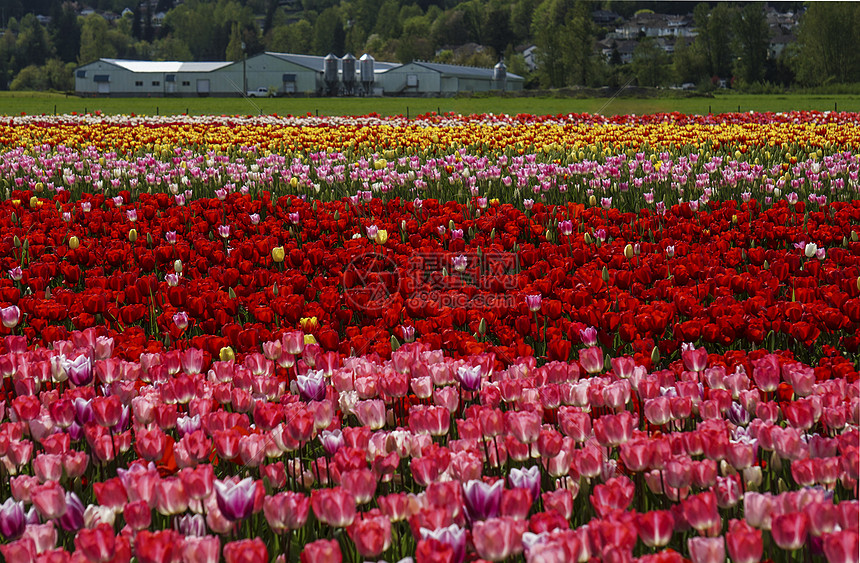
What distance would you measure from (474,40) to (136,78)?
5973cm

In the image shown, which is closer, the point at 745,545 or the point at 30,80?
the point at 745,545

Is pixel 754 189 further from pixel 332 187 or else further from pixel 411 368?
pixel 411 368

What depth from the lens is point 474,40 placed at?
471ft

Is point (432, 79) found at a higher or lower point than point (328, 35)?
lower

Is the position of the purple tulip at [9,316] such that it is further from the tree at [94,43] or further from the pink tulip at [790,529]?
the tree at [94,43]

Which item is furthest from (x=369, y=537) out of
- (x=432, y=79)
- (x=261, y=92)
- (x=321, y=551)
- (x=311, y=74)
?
(x=261, y=92)

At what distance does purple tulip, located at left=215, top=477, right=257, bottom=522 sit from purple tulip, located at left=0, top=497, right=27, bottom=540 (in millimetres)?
534

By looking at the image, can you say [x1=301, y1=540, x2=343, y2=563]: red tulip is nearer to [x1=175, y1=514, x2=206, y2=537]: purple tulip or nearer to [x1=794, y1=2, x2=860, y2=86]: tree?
[x1=175, y1=514, x2=206, y2=537]: purple tulip

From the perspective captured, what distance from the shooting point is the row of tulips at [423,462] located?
212cm

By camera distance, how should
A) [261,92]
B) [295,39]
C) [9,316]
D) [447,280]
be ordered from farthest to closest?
[295,39] → [261,92] → [447,280] → [9,316]

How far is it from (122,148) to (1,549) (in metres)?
14.3

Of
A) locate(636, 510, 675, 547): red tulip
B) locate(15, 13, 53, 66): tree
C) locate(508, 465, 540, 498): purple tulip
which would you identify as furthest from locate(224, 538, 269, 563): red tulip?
locate(15, 13, 53, 66): tree

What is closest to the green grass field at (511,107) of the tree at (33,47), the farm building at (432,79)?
the farm building at (432,79)

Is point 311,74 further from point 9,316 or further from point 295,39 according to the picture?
point 9,316
